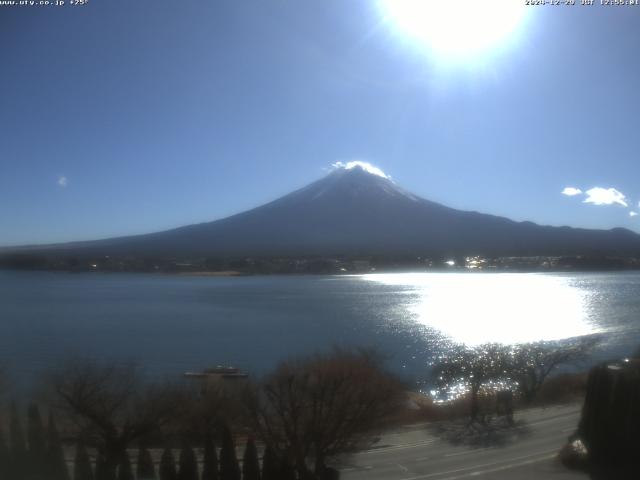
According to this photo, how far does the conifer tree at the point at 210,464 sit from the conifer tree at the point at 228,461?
3 cm

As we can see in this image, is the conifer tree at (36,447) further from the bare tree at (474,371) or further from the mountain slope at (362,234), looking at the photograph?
the mountain slope at (362,234)

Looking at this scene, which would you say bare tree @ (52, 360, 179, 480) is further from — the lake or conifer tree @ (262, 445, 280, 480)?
the lake

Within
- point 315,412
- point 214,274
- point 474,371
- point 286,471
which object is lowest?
point 286,471

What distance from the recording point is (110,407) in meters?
3.48

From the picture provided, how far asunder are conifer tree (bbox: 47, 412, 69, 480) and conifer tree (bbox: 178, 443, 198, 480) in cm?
53

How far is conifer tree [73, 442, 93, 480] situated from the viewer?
2.92 m

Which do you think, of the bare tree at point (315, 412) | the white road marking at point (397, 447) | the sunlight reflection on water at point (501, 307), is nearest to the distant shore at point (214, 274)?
the sunlight reflection on water at point (501, 307)

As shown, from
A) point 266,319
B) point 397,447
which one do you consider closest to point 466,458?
point 397,447

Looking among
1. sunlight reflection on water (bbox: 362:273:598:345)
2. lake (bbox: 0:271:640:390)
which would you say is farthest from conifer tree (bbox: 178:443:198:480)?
sunlight reflection on water (bbox: 362:273:598:345)

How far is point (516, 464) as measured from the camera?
3072 mm

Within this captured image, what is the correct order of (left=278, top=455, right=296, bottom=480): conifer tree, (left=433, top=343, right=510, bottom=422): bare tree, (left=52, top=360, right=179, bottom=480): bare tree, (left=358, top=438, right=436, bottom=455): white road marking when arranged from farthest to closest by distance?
(left=433, top=343, right=510, bottom=422): bare tree, (left=358, top=438, right=436, bottom=455): white road marking, (left=52, top=360, right=179, bottom=480): bare tree, (left=278, top=455, right=296, bottom=480): conifer tree

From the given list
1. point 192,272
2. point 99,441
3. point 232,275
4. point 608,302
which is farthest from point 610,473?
point 232,275

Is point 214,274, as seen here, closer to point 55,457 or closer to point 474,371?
point 474,371

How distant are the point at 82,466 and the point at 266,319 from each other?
21.9 ft
